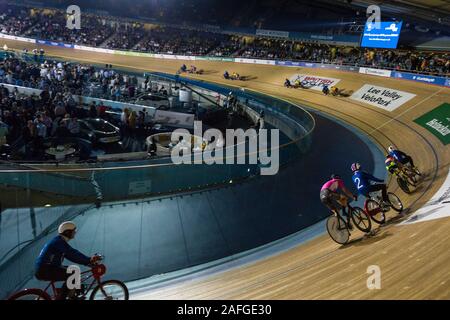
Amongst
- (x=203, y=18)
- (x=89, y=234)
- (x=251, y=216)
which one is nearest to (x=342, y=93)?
(x=251, y=216)

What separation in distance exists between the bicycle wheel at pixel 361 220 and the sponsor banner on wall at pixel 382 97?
14.2 metres

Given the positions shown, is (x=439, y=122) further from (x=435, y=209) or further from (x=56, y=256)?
(x=56, y=256)

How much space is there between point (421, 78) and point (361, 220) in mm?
17997

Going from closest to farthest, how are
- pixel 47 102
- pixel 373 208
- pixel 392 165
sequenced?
pixel 373 208, pixel 392 165, pixel 47 102

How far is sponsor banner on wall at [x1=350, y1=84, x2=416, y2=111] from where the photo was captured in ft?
67.8

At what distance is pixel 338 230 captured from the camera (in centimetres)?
760

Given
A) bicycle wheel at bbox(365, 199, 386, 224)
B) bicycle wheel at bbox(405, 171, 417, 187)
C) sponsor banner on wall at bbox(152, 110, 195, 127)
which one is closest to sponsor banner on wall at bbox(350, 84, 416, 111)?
sponsor banner on wall at bbox(152, 110, 195, 127)

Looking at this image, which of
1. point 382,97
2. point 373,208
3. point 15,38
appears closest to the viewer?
point 373,208

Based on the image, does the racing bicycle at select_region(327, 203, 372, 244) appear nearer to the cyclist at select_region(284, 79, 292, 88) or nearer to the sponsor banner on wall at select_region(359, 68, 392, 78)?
the sponsor banner on wall at select_region(359, 68, 392, 78)

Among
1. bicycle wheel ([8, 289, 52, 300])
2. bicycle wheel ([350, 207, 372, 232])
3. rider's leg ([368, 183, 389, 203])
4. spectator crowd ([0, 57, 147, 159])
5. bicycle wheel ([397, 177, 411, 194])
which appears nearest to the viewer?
bicycle wheel ([8, 289, 52, 300])

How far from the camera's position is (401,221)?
321 inches

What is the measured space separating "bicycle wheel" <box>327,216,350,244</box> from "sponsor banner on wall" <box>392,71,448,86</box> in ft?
55.9

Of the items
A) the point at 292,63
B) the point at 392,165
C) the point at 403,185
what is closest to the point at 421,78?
the point at 292,63

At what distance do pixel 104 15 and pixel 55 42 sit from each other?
270 inches
